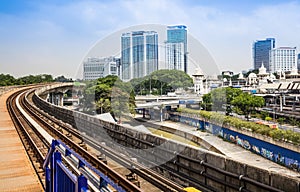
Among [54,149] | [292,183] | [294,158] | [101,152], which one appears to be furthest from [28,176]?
[294,158]

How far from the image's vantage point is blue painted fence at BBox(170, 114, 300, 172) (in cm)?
1900

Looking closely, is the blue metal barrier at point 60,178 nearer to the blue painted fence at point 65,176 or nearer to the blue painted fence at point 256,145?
the blue painted fence at point 65,176

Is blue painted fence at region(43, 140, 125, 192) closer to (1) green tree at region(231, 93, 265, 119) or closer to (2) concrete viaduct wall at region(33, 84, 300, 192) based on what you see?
(2) concrete viaduct wall at region(33, 84, 300, 192)

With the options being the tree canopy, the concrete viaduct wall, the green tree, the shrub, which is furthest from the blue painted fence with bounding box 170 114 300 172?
the concrete viaduct wall

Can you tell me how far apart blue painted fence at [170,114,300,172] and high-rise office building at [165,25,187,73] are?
1191 centimetres

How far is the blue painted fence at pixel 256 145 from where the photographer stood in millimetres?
19005

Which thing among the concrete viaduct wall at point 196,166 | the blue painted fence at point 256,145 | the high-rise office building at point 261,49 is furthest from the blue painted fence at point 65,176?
the high-rise office building at point 261,49

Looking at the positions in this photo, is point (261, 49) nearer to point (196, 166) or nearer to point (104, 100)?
point (104, 100)

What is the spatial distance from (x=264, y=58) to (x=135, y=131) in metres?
173

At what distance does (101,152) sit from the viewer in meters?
8.05

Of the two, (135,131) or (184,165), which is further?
(135,131)

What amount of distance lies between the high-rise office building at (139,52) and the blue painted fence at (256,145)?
1192cm

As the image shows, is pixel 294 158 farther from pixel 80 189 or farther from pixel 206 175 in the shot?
pixel 80 189

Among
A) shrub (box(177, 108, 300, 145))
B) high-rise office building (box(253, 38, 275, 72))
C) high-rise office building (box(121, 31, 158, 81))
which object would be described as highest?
high-rise office building (box(253, 38, 275, 72))
